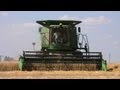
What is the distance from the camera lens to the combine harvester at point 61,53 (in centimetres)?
2470

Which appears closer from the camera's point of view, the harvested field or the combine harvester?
the harvested field

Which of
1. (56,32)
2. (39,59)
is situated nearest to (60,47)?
(56,32)

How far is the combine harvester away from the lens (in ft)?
81.0

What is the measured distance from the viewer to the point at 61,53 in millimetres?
26844

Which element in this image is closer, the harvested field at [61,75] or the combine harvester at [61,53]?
the harvested field at [61,75]

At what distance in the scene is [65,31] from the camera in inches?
1075

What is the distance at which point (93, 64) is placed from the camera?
25.0 meters

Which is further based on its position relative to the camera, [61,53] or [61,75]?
[61,53]
